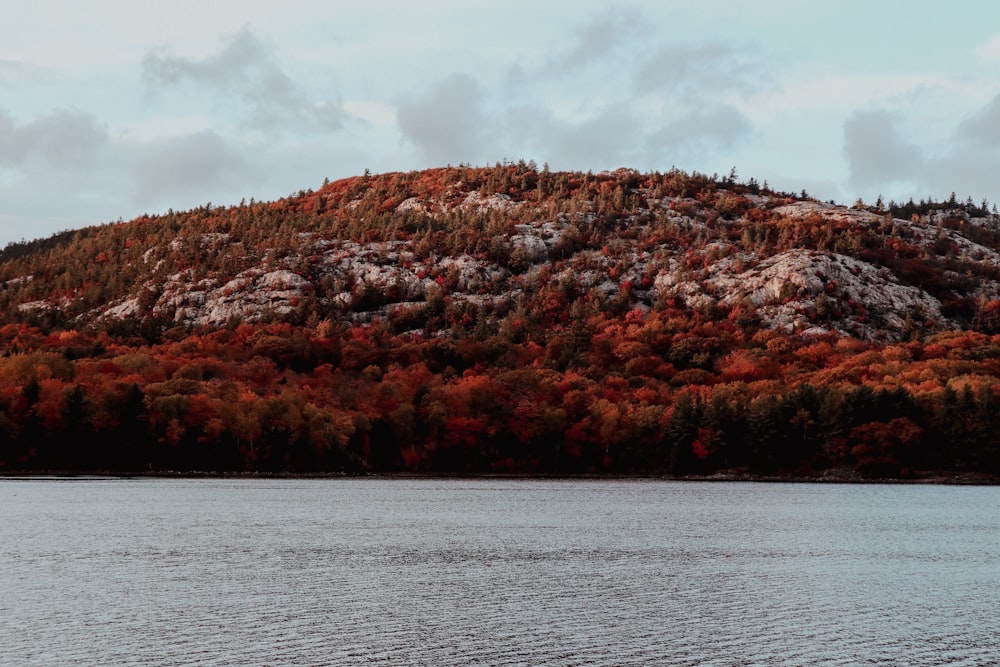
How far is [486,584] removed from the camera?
2339 inches

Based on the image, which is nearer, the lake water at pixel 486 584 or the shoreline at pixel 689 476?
the lake water at pixel 486 584

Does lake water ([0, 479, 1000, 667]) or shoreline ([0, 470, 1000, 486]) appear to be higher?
shoreline ([0, 470, 1000, 486])

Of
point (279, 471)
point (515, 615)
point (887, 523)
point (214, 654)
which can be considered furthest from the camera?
point (279, 471)

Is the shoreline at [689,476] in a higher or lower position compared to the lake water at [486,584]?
higher

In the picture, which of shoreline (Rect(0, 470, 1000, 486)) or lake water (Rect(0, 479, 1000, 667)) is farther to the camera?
shoreline (Rect(0, 470, 1000, 486))

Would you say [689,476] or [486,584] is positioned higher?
[689,476]

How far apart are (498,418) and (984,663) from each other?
142645mm

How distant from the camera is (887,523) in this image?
329 ft

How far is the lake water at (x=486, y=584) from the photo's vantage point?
43.4m

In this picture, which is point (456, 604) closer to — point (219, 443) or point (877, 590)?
point (877, 590)

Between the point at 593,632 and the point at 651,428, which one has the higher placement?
the point at 651,428

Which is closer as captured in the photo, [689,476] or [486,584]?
[486,584]

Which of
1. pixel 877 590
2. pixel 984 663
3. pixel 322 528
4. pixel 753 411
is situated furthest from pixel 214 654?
pixel 753 411

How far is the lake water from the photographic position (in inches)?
1708
